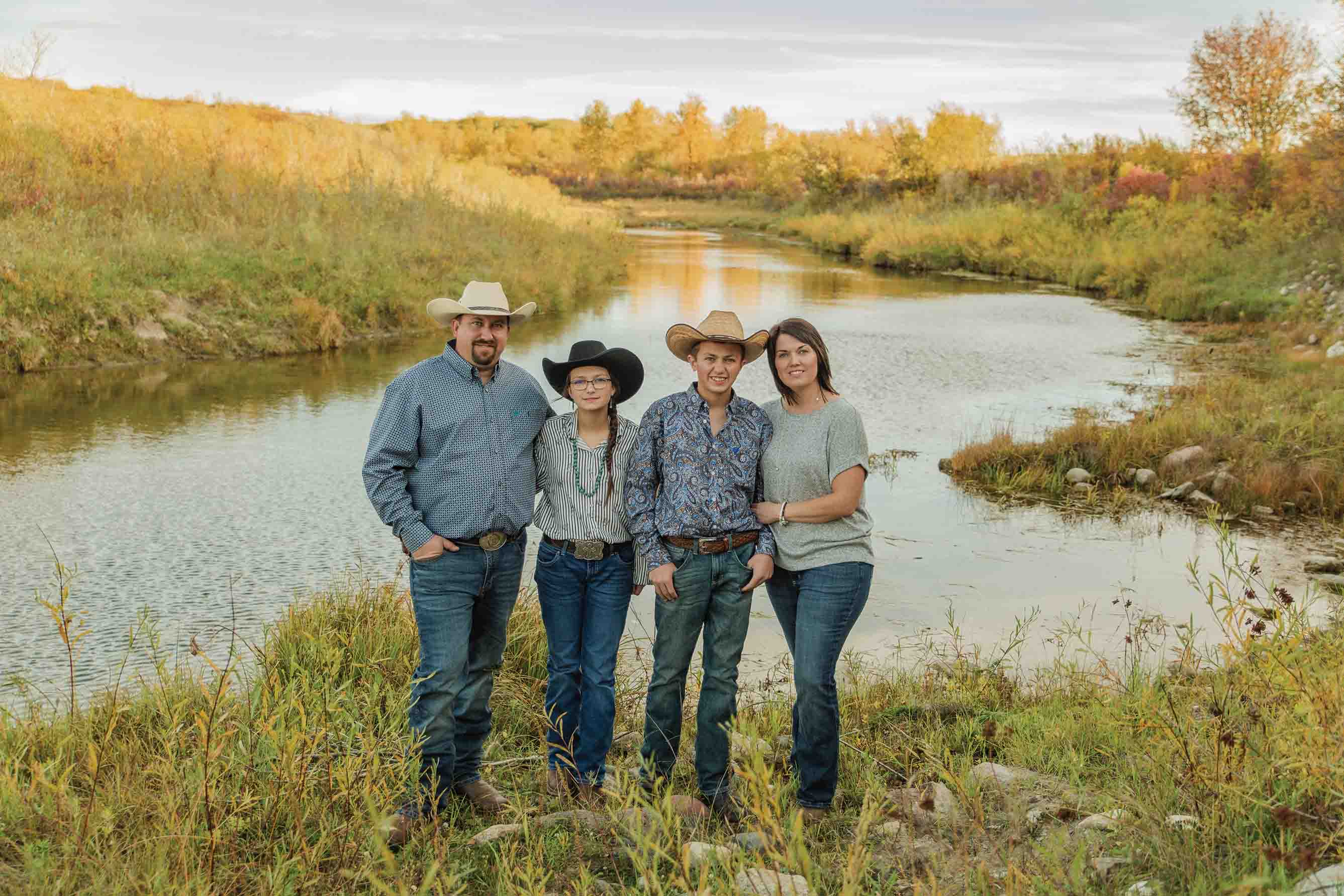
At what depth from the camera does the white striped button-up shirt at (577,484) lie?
432cm

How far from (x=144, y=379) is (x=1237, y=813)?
544 inches

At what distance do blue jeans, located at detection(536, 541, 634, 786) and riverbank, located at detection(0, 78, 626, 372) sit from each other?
12.2m

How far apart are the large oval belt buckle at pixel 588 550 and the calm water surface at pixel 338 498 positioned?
2486mm

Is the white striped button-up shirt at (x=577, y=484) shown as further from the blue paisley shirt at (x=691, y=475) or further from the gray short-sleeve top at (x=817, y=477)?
the gray short-sleeve top at (x=817, y=477)

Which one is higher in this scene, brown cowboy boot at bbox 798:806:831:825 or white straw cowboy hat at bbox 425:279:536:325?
white straw cowboy hat at bbox 425:279:536:325

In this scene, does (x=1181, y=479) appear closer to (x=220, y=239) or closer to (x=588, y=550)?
(x=588, y=550)

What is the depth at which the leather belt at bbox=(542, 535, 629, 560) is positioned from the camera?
4289 mm

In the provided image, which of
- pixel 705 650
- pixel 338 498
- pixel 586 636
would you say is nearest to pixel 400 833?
pixel 586 636

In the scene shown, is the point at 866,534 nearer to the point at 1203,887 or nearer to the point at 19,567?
the point at 1203,887

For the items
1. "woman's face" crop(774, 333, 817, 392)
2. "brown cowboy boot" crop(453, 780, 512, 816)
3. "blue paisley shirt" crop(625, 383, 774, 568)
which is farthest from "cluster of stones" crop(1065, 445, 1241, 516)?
"brown cowboy boot" crop(453, 780, 512, 816)

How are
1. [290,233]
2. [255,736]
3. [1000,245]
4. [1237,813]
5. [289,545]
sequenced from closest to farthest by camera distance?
[1237,813], [255,736], [289,545], [290,233], [1000,245]

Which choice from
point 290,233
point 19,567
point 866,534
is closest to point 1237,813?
point 866,534

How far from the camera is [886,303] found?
86.5ft

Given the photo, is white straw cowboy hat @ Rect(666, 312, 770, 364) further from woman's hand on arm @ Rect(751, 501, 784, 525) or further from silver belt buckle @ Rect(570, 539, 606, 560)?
silver belt buckle @ Rect(570, 539, 606, 560)
